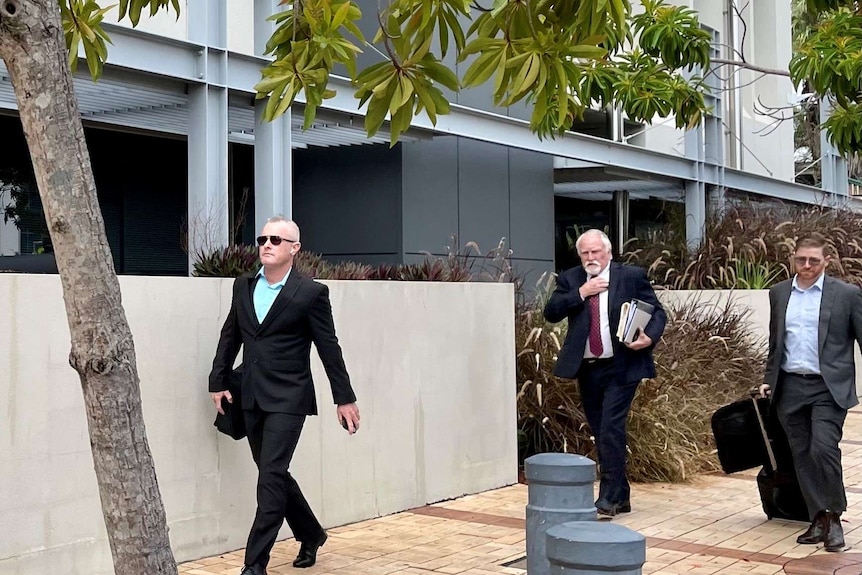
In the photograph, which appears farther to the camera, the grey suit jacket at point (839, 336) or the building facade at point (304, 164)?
the building facade at point (304, 164)

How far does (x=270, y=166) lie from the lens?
36.9ft

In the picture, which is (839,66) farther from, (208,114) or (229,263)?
(208,114)

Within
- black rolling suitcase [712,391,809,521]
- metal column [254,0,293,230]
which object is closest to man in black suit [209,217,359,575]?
black rolling suitcase [712,391,809,521]

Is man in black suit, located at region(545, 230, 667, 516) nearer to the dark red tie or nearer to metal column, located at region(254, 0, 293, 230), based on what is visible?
the dark red tie

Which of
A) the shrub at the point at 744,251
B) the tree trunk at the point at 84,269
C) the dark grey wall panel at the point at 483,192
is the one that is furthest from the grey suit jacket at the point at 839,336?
the shrub at the point at 744,251

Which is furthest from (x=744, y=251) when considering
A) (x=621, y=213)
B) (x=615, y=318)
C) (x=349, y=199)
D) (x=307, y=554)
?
(x=307, y=554)

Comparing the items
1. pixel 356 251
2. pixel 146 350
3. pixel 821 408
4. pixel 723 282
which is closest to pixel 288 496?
pixel 146 350

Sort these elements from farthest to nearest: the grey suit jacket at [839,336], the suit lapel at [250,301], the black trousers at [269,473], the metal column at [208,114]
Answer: the metal column at [208,114] < the grey suit jacket at [839,336] < the suit lapel at [250,301] < the black trousers at [269,473]

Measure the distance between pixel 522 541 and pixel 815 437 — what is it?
202 centimetres

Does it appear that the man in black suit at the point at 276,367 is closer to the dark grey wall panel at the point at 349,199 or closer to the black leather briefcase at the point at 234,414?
the black leather briefcase at the point at 234,414

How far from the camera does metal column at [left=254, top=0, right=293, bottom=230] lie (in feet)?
36.8

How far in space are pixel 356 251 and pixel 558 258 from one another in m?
7.12

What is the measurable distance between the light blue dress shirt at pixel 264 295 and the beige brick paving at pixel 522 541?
60.3 inches

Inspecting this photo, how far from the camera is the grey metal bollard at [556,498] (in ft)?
17.0
